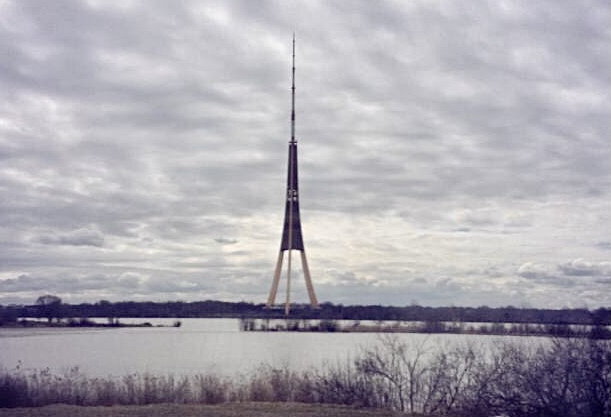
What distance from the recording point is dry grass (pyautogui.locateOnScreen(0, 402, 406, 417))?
1152 cm

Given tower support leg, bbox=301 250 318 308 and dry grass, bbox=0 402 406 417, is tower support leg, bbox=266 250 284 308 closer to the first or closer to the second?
tower support leg, bbox=301 250 318 308

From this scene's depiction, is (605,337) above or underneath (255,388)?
above

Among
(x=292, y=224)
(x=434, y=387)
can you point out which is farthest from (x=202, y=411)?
(x=292, y=224)

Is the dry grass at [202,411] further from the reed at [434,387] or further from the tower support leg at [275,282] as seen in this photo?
the tower support leg at [275,282]

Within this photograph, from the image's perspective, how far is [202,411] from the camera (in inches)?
472

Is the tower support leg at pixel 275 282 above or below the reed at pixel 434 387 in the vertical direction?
above

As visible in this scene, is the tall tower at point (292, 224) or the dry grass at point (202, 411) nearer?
the dry grass at point (202, 411)

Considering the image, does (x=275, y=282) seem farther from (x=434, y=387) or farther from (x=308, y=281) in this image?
(x=434, y=387)

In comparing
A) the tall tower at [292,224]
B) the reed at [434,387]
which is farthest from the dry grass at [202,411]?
the tall tower at [292,224]

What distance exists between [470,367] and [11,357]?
61.2 ft

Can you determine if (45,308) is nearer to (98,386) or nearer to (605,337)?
(98,386)

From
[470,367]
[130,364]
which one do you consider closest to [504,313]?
[130,364]

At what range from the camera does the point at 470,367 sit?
13.5 meters

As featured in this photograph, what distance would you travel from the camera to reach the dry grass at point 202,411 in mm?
11523
